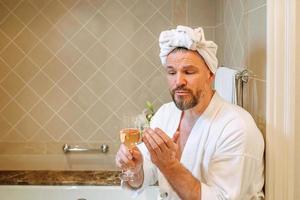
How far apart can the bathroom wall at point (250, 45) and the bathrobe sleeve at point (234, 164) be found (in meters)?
0.16

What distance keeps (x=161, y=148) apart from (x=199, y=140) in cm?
25

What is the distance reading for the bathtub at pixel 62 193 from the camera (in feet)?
7.70

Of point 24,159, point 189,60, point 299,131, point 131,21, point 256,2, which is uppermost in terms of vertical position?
point 131,21

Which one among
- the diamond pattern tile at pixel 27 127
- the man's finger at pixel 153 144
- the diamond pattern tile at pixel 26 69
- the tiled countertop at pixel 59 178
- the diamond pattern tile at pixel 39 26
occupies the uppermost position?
the diamond pattern tile at pixel 39 26

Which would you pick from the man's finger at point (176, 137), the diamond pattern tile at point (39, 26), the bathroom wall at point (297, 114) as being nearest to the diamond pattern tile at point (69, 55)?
the diamond pattern tile at point (39, 26)

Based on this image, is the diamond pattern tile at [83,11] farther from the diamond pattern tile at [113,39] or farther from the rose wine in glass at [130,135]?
the rose wine in glass at [130,135]

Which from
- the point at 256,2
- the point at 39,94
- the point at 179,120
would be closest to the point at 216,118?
the point at 179,120

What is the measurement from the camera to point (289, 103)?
4.35 ft

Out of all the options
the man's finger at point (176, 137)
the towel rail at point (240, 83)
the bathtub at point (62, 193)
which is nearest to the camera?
the man's finger at point (176, 137)

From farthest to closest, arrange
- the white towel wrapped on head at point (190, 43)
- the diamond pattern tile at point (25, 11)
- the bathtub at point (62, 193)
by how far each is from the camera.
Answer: the diamond pattern tile at point (25, 11)
the bathtub at point (62, 193)
the white towel wrapped on head at point (190, 43)

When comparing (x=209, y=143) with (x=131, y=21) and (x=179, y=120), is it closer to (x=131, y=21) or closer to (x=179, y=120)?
(x=179, y=120)

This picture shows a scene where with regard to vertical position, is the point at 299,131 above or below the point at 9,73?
below

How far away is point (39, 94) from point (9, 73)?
0.25 m

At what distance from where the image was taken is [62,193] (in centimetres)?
235
